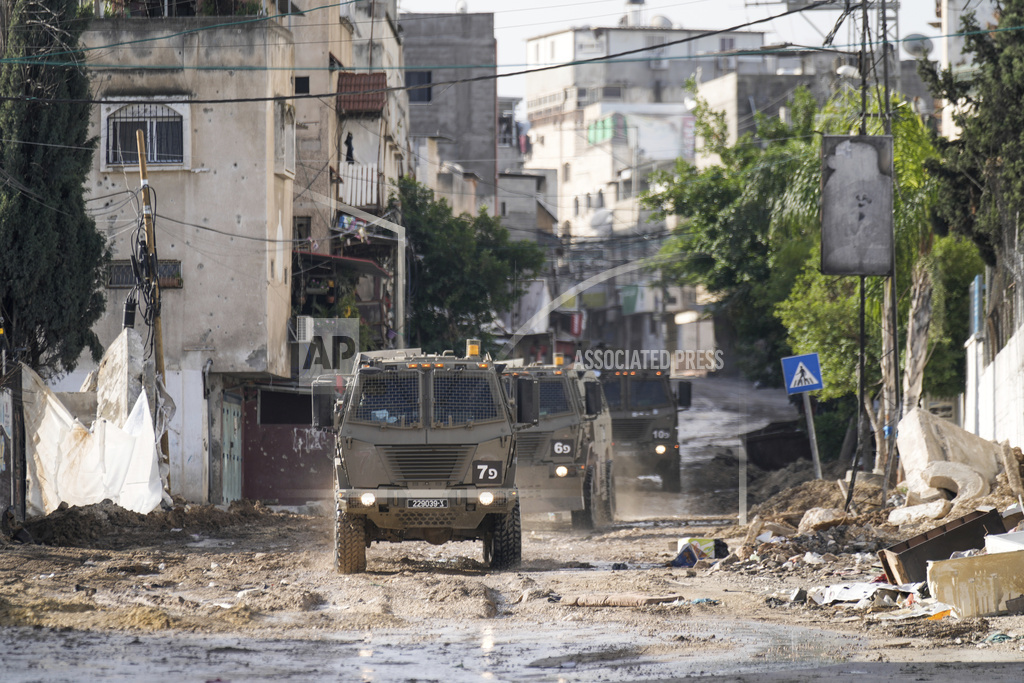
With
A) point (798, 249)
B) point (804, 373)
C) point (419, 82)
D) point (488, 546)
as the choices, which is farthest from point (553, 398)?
point (419, 82)

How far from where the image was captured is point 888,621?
10070mm

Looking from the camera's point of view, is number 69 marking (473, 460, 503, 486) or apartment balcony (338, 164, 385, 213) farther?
apartment balcony (338, 164, 385, 213)

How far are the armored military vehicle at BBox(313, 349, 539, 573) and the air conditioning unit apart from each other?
1519 cm

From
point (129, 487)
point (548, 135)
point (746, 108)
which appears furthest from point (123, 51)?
point (548, 135)

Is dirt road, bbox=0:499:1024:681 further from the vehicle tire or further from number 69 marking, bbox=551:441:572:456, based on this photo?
number 69 marking, bbox=551:441:572:456

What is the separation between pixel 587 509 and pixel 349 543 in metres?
7.59

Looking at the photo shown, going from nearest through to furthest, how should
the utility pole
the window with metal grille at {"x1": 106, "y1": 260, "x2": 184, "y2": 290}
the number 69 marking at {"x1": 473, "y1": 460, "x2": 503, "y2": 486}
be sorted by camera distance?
the number 69 marking at {"x1": 473, "y1": 460, "x2": 503, "y2": 486}
the utility pole
the window with metal grille at {"x1": 106, "y1": 260, "x2": 184, "y2": 290}

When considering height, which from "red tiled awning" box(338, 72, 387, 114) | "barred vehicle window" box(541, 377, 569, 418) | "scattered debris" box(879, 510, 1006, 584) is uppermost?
"red tiled awning" box(338, 72, 387, 114)

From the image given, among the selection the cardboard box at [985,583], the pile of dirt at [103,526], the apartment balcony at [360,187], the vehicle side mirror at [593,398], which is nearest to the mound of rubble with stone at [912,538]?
→ the cardboard box at [985,583]

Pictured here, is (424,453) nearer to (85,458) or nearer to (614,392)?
(85,458)

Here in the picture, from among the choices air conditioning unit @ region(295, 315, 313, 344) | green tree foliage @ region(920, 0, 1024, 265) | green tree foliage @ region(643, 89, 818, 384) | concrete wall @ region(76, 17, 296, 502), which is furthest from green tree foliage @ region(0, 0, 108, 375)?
green tree foliage @ region(643, 89, 818, 384)

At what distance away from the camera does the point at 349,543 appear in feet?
45.7

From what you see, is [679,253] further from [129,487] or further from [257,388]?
[129,487]

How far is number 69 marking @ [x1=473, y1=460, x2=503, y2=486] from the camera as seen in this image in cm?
1404
